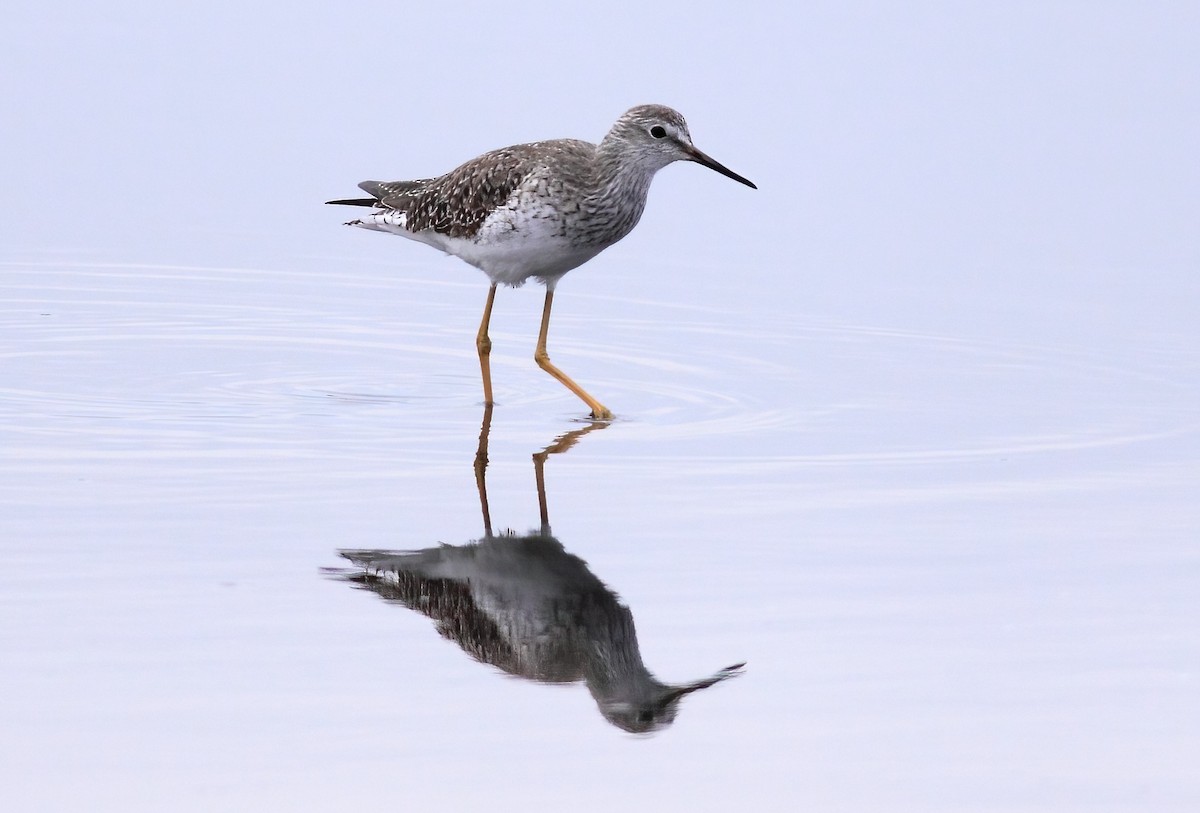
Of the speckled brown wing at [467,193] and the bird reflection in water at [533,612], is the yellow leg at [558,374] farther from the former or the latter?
the bird reflection in water at [533,612]

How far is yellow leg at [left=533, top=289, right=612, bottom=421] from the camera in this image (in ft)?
37.7

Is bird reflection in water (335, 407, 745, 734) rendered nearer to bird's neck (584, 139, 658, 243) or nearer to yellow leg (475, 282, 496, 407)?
yellow leg (475, 282, 496, 407)

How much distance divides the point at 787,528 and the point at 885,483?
1.13m

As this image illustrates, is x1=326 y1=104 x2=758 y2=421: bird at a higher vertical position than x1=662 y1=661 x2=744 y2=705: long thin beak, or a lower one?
higher

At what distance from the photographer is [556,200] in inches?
462

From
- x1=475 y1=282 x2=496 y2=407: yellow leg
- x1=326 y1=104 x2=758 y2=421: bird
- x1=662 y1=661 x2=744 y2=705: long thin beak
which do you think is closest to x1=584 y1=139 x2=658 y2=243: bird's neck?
x1=326 y1=104 x2=758 y2=421: bird

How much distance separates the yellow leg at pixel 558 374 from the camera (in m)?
11.5

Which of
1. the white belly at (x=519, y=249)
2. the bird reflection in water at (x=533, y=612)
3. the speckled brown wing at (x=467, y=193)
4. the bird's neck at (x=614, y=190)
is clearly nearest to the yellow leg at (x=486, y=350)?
the white belly at (x=519, y=249)

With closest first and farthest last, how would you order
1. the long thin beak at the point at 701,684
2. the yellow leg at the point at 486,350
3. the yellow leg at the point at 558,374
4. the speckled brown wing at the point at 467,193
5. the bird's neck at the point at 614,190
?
1. the long thin beak at the point at 701,684
2. the yellow leg at the point at 558,374
3. the bird's neck at the point at 614,190
4. the yellow leg at the point at 486,350
5. the speckled brown wing at the point at 467,193

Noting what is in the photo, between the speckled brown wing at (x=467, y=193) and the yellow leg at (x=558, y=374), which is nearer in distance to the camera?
the yellow leg at (x=558, y=374)

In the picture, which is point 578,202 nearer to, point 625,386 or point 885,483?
point 625,386

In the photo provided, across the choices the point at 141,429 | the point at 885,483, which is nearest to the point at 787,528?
the point at 885,483

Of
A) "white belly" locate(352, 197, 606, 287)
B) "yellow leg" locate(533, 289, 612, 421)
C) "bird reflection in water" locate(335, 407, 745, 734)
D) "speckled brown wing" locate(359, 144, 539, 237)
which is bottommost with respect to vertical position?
"bird reflection in water" locate(335, 407, 745, 734)

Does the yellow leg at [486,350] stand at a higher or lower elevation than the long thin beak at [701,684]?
higher
